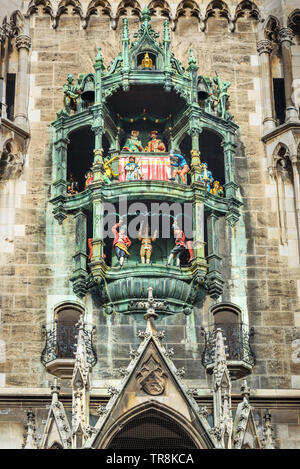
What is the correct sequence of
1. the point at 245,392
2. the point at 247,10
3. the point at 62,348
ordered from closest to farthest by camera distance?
the point at 245,392
the point at 62,348
the point at 247,10

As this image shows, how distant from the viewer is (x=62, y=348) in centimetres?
2552

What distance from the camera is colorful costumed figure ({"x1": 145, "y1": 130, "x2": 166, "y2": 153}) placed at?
27469 mm

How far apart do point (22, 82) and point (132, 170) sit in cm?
298

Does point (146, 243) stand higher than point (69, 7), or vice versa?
point (69, 7)

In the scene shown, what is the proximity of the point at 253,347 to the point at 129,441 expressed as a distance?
2.92 meters

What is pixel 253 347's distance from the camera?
25.8 meters

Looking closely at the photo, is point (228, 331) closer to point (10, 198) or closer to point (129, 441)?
point (129, 441)

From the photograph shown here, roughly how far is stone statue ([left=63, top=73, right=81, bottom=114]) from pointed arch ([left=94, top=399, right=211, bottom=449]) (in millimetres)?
6454

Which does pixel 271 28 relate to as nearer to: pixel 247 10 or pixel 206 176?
pixel 247 10

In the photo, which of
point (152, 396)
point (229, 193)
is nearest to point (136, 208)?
point (229, 193)

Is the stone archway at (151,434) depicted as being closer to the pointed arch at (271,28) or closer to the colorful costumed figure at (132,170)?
the colorful costumed figure at (132,170)

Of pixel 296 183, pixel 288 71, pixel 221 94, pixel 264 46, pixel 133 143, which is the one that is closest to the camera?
pixel 296 183

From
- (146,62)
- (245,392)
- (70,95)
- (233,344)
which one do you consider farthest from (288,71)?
(245,392)

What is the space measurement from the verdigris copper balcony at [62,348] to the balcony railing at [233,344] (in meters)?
1.98
